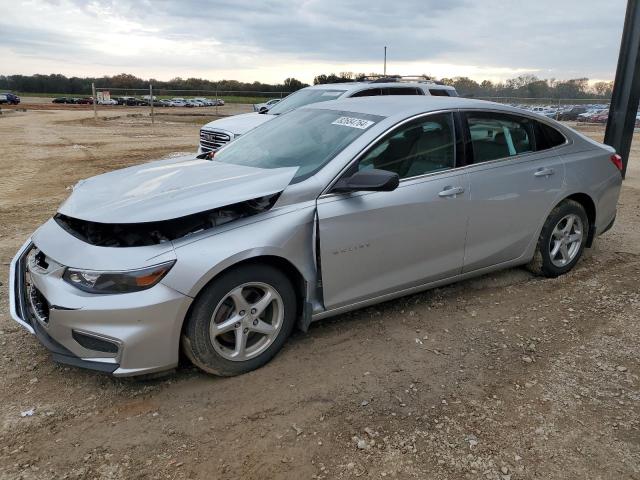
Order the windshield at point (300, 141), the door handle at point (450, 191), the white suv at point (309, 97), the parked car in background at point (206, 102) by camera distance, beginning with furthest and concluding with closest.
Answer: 1. the parked car in background at point (206, 102)
2. the white suv at point (309, 97)
3. the door handle at point (450, 191)
4. the windshield at point (300, 141)

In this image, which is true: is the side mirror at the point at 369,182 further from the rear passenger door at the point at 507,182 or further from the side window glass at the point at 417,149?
the rear passenger door at the point at 507,182

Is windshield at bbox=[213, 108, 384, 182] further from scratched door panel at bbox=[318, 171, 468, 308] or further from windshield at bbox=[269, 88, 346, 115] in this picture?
windshield at bbox=[269, 88, 346, 115]

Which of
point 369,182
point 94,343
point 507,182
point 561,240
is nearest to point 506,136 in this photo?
point 507,182

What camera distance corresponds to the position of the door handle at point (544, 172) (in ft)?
14.8

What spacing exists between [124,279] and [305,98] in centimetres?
790

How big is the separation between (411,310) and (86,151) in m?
12.9

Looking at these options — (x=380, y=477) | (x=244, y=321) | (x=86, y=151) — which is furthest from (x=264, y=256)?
(x=86, y=151)

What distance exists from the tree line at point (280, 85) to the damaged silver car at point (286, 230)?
28.7 ft

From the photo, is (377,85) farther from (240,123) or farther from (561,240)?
(561,240)

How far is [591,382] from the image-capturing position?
130 inches

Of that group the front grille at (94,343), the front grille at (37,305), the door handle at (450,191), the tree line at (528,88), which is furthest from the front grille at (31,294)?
the tree line at (528,88)

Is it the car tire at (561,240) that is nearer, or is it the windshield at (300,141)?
the windshield at (300,141)

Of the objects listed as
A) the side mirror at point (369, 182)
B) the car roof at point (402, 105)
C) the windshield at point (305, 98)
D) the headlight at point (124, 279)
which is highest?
the windshield at point (305, 98)

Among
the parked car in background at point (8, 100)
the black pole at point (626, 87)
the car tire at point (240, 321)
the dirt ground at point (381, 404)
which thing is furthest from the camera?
the parked car in background at point (8, 100)
